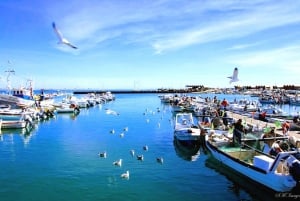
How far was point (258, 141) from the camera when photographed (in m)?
23.1

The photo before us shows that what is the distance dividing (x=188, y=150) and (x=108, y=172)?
9.40 m

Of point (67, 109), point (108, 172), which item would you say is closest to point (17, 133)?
point (108, 172)

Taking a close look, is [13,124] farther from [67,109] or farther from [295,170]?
[295,170]

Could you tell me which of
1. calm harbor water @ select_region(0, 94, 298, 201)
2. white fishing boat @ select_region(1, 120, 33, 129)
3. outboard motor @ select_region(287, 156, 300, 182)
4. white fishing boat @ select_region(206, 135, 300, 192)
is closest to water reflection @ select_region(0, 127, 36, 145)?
calm harbor water @ select_region(0, 94, 298, 201)

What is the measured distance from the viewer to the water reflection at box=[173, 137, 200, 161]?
85.4 ft

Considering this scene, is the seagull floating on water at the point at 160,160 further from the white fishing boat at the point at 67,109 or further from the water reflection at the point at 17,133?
the white fishing boat at the point at 67,109

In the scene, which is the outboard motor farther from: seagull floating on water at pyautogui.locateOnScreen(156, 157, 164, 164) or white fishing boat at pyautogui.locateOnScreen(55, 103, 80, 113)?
white fishing boat at pyautogui.locateOnScreen(55, 103, 80, 113)

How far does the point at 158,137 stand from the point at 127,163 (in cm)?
1206

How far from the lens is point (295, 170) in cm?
1466

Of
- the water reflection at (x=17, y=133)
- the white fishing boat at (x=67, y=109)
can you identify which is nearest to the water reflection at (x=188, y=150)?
the water reflection at (x=17, y=133)

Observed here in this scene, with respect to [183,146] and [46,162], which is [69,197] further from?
[183,146]

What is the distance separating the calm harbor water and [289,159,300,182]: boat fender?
9.28 ft

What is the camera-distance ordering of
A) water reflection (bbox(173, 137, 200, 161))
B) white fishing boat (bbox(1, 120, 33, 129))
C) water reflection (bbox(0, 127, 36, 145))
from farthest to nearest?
white fishing boat (bbox(1, 120, 33, 129)) < water reflection (bbox(0, 127, 36, 145)) < water reflection (bbox(173, 137, 200, 161))

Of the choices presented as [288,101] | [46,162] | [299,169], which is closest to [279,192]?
[299,169]
